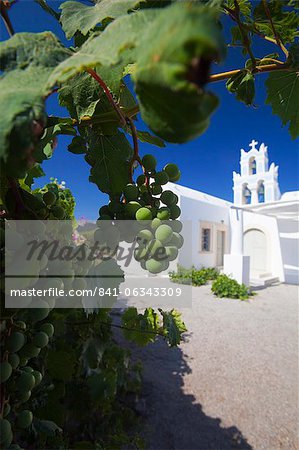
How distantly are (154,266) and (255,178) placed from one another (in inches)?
649

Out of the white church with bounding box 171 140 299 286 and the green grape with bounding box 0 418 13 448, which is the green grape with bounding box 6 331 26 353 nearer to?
the green grape with bounding box 0 418 13 448

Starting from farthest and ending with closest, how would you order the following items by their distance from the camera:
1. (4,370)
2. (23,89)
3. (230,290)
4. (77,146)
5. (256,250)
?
(256,250), (230,290), (77,146), (4,370), (23,89)

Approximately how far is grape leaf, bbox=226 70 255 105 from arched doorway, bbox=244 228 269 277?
12.6 meters

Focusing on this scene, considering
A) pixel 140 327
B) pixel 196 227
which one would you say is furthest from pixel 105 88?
pixel 196 227

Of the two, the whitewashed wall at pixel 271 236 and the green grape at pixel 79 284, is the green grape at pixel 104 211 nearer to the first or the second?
the green grape at pixel 79 284

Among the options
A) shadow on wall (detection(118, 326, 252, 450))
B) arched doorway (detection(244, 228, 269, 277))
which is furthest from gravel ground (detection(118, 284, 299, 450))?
arched doorway (detection(244, 228, 269, 277))

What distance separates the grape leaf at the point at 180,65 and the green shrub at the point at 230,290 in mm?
8616

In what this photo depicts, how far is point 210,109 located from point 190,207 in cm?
1123

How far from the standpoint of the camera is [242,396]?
3.47 metres

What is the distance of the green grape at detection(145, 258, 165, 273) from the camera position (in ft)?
2.49

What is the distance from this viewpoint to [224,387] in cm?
366

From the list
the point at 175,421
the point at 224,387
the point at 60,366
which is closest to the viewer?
the point at 60,366

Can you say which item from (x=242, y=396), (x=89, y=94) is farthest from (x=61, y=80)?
(x=242, y=396)

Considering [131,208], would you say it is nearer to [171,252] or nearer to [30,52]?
[171,252]
